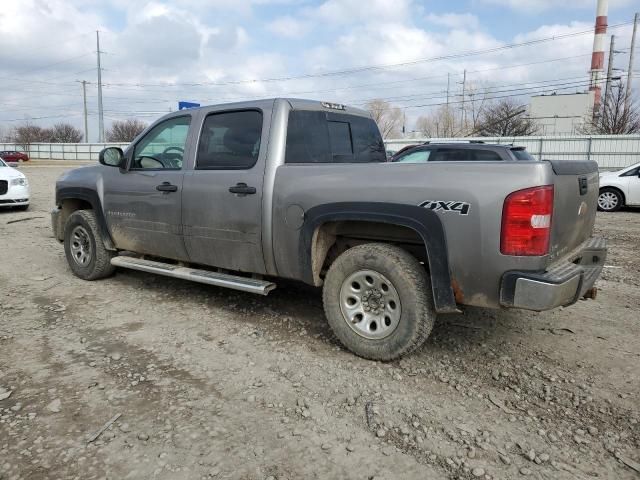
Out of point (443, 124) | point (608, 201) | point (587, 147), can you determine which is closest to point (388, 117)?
point (443, 124)

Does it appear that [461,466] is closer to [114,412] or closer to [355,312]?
[355,312]

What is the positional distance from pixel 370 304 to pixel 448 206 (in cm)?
98

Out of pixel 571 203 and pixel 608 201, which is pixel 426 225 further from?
pixel 608 201

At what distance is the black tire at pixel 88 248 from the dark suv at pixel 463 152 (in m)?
5.44

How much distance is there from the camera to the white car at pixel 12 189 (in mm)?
12039

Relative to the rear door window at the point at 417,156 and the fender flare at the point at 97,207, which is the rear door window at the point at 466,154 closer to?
the rear door window at the point at 417,156

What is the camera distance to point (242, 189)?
4273mm

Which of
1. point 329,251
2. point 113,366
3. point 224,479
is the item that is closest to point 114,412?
point 113,366

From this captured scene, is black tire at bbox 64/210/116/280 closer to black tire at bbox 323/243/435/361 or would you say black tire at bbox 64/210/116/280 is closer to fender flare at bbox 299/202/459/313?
black tire at bbox 323/243/435/361

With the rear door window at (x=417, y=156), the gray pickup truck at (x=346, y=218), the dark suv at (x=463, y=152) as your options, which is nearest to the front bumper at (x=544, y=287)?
the gray pickup truck at (x=346, y=218)

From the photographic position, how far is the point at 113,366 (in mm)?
3752

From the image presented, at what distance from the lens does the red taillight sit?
10.1 feet

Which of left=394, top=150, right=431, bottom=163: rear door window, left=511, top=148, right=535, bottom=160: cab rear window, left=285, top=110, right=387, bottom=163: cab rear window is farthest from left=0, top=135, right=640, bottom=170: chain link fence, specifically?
left=285, top=110, right=387, bottom=163: cab rear window

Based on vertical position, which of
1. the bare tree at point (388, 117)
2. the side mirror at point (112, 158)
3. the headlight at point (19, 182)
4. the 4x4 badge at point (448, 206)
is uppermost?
the bare tree at point (388, 117)
